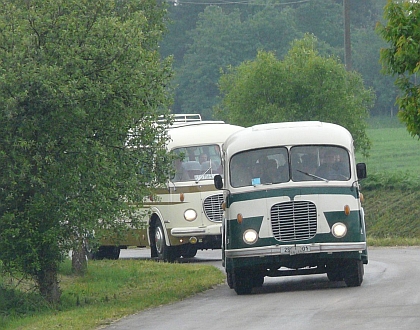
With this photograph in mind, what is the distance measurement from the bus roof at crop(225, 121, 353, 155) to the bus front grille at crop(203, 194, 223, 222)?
236 inches

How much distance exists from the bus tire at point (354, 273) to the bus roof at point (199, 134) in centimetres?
765

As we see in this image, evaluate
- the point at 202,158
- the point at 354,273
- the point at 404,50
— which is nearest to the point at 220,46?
the point at 202,158

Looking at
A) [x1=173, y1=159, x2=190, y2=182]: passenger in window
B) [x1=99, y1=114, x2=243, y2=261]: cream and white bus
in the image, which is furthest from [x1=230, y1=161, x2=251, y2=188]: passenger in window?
[x1=173, y1=159, x2=190, y2=182]: passenger in window

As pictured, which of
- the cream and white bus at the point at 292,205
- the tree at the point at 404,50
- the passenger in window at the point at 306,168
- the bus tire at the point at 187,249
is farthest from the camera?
the bus tire at the point at 187,249

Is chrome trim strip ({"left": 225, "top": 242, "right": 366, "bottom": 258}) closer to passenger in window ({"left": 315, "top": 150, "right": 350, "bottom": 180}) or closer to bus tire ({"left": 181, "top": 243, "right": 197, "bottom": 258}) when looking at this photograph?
passenger in window ({"left": 315, "top": 150, "right": 350, "bottom": 180})

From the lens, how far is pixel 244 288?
649 inches

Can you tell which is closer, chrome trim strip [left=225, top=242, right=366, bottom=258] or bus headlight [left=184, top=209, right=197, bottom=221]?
chrome trim strip [left=225, top=242, right=366, bottom=258]

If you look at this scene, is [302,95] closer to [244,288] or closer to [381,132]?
[244,288]

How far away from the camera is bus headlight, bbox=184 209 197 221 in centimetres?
2298

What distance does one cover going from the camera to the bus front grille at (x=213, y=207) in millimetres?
23000

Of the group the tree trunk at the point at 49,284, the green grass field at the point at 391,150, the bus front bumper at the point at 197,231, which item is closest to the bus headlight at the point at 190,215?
the bus front bumper at the point at 197,231

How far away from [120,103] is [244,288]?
11.4 feet

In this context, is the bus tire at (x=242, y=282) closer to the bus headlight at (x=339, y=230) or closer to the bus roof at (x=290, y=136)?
the bus headlight at (x=339, y=230)

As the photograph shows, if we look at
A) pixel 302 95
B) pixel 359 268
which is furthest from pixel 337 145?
pixel 302 95
